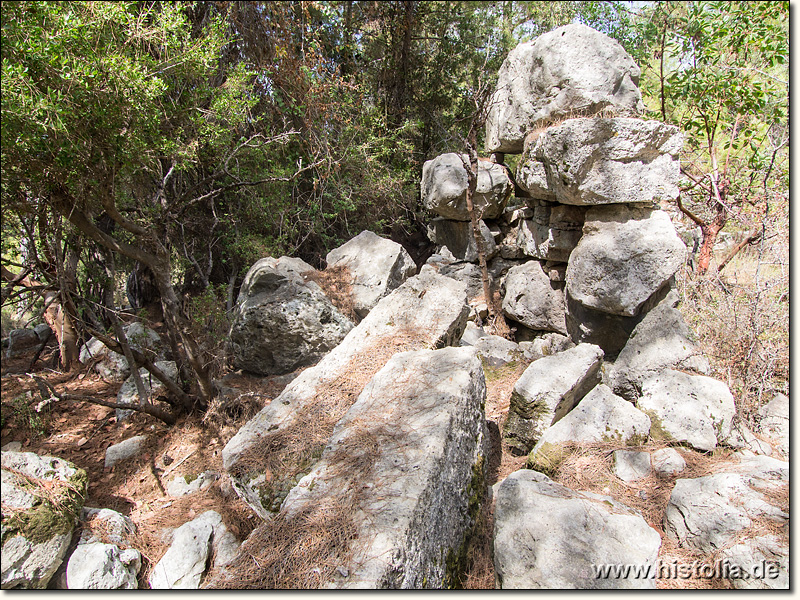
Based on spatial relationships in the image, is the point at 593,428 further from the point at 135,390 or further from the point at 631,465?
the point at 135,390

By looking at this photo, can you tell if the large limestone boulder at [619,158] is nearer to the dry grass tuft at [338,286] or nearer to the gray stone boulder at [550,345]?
the gray stone boulder at [550,345]

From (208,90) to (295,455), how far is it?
3.68 metres

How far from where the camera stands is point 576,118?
556cm

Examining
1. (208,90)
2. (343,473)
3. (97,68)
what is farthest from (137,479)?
(208,90)

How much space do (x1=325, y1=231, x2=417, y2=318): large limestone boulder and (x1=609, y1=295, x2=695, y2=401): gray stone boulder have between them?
3.18m

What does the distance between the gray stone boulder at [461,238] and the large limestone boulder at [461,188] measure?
11.8 inches

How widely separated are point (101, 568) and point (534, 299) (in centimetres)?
628

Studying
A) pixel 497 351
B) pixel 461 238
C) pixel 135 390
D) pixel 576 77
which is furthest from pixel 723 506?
pixel 461 238

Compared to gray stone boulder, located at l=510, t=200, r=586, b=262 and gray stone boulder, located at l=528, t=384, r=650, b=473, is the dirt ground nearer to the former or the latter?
gray stone boulder, located at l=528, t=384, r=650, b=473

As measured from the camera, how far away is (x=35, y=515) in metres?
2.58

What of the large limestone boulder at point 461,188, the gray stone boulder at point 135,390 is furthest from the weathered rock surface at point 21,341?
the large limestone boulder at point 461,188

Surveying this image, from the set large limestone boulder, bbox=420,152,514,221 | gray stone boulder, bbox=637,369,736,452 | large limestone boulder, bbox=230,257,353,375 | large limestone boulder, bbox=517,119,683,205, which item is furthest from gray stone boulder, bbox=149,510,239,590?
large limestone boulder, bbox=420,152,514,221

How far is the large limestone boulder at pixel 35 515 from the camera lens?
7.85 feet

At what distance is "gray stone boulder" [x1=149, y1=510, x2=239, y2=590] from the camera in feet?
9.63
